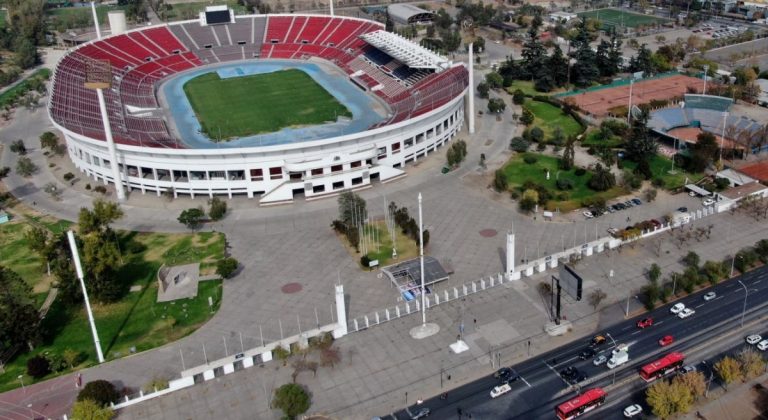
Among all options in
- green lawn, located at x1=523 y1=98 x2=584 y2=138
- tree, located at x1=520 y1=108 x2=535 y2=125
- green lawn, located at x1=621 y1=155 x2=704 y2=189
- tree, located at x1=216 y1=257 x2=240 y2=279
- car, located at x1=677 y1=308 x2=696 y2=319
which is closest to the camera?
car, located at x1=677 y1=308 x2=696 y2=319

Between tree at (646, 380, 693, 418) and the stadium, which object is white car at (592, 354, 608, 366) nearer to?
tree at (646, 380, 693, 418)

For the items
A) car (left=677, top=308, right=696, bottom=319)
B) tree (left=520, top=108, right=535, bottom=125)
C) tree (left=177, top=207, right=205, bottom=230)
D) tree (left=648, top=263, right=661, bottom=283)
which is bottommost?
car (left=677, top=308, right=696, bottom=319)

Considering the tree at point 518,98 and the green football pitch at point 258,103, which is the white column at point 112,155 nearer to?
the green football pitch at point 258,103

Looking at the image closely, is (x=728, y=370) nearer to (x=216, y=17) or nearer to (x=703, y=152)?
(x=703, y=152)

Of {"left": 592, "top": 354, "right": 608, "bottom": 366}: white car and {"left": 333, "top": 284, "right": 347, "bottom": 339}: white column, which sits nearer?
{"left": 592, "top": 354, "right": 608, "bottom": 366}: white car

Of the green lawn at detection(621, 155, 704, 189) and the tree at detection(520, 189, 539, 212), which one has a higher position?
the tree at detection(520, 189, 539, 212)

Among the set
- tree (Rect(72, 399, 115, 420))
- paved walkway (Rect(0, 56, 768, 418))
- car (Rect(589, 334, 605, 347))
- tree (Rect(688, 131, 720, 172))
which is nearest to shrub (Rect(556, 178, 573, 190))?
paved walkway (Rect(0, 56, 768, 418))

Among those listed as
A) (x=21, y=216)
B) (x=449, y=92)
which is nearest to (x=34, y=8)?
(x=21, y=216)
